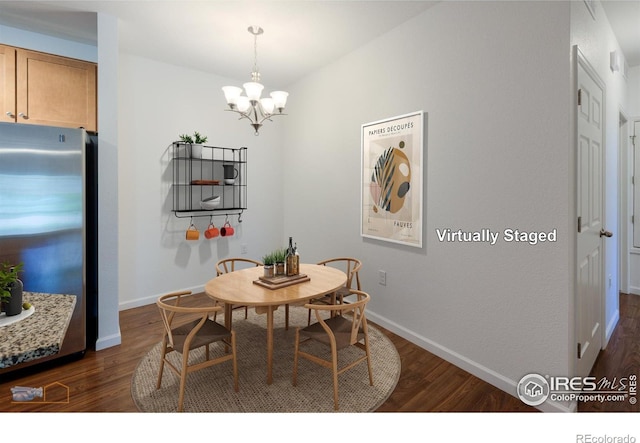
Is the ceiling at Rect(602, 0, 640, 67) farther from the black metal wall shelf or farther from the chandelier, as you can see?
the black metal wall shelf

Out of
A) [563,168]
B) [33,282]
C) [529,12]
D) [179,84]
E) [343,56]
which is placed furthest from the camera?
[179,84]

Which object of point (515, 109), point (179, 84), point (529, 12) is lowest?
point (515, 109)

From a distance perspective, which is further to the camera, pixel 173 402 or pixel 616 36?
pixel 616 36

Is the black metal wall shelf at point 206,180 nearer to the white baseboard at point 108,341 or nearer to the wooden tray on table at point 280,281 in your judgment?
the white baseboard at point 108,341

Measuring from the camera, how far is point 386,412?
6.24ft

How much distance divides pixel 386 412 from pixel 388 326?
1159 millimetres

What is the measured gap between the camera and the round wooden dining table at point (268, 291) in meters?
2.12

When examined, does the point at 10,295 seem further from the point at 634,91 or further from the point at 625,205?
the point at 634,91

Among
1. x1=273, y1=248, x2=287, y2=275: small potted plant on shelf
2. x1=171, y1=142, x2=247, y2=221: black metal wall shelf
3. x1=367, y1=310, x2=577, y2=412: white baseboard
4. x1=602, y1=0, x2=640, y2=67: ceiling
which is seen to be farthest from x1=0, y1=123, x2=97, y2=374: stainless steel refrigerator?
x1=602, y1=0, x2=640, y2=67: ceiling

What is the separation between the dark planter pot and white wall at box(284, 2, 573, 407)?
7.85 feet

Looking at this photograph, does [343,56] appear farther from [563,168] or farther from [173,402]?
[173,402]

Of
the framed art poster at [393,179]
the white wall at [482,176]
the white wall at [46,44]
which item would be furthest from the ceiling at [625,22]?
the white wall at [46,44]

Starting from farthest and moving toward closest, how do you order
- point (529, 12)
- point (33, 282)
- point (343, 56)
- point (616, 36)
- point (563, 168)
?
point (343, 56), point (616, 36), point (33, 282), point (529, 12), point (563, 168)

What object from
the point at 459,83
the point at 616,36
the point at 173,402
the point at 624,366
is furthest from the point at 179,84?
the point at 624,366
